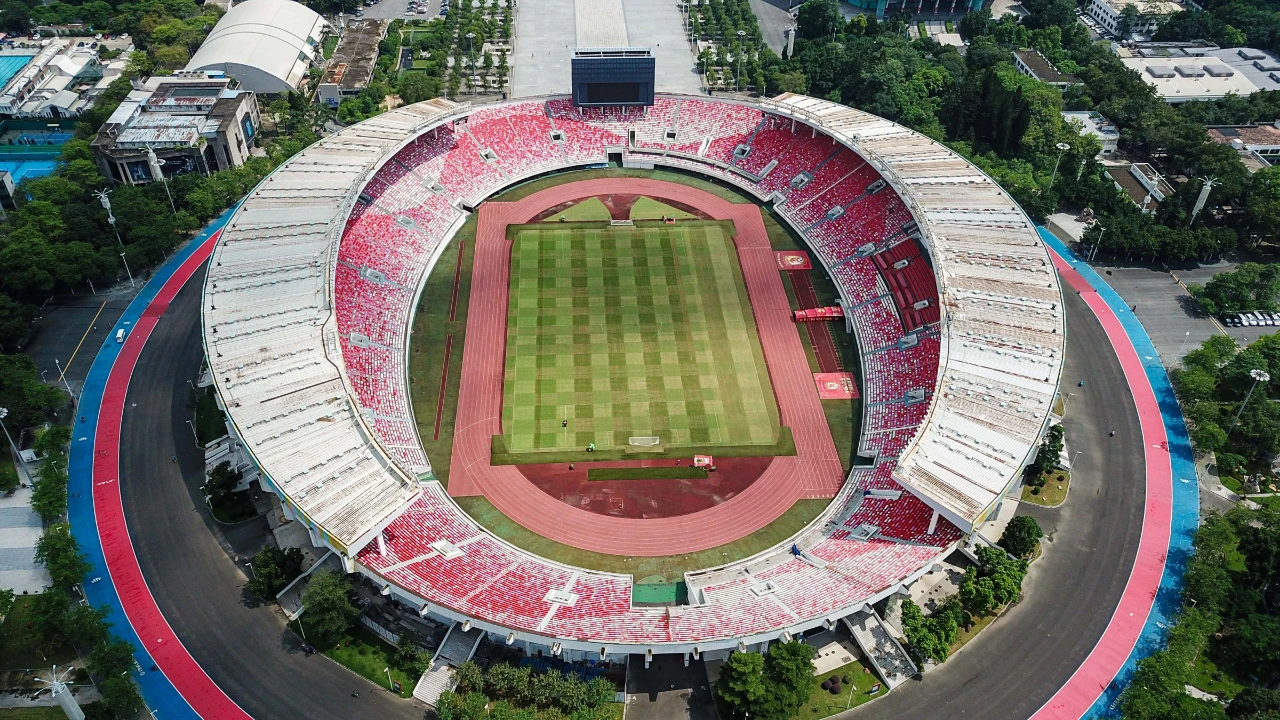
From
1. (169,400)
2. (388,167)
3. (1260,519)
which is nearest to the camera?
(1260,519)

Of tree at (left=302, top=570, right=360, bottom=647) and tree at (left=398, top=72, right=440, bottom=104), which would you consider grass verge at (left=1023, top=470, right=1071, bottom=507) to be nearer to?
tree at (left=302, top=570, right=360, bottom=647)

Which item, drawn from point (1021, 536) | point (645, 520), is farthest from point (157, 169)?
point (1021, 536)

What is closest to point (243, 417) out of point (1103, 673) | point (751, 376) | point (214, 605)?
point (214, 605)

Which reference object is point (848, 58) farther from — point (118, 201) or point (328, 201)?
point (118, 201)

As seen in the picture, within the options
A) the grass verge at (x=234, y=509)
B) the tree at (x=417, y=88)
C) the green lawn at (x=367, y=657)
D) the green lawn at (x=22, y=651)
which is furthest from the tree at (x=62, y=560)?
the tree at (x=417, y=88)

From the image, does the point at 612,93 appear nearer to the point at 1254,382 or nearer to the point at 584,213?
the point at 584,213

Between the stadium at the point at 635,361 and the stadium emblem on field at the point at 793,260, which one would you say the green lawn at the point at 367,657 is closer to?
the stadium at the point at 635,361
